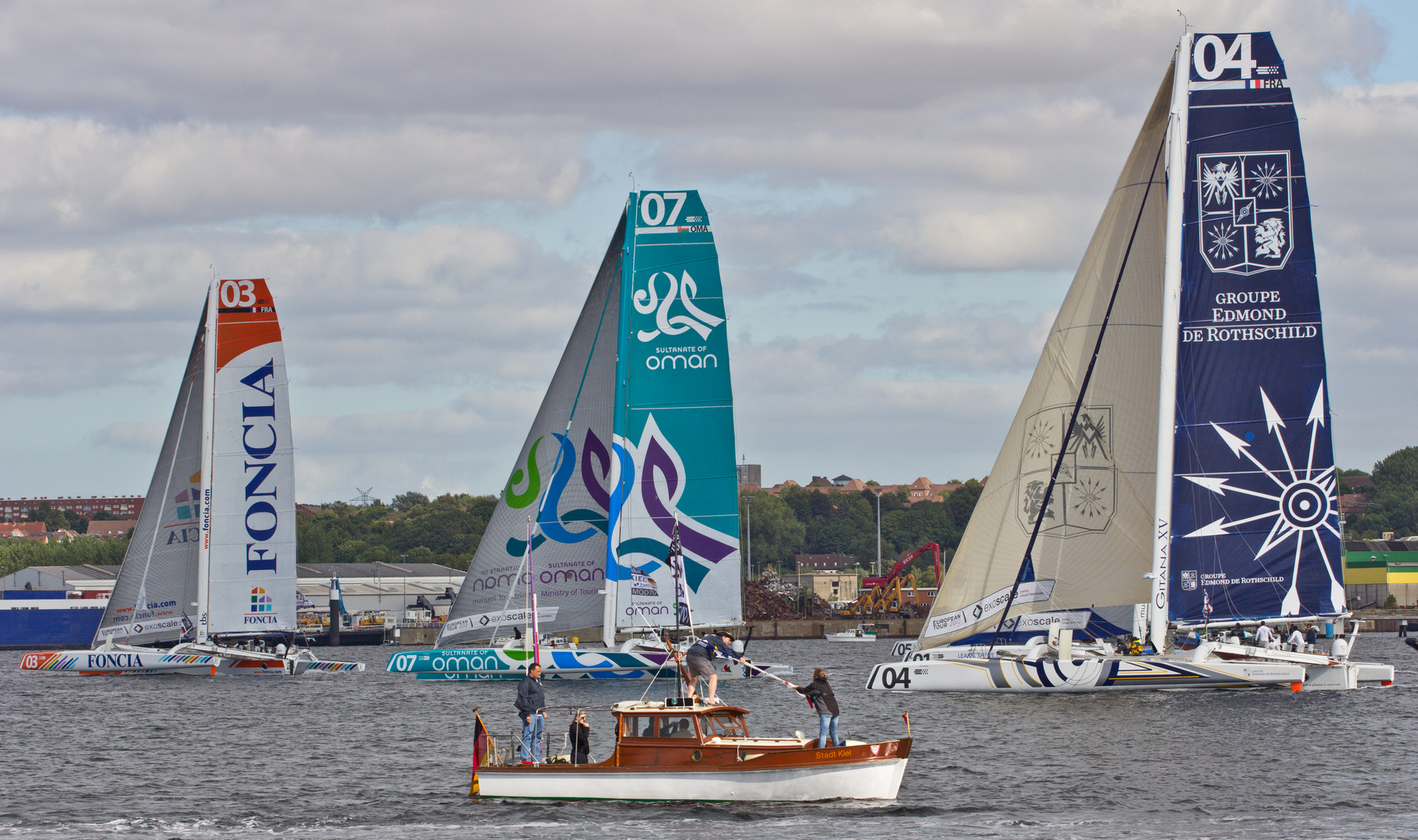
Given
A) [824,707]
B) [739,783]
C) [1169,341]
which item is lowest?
[739,783]

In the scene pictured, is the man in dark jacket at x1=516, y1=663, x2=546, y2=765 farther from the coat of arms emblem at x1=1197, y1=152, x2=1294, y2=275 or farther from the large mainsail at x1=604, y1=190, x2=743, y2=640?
the coat of arms emblem at x1=1197, y1=152, x2=1294, y2=275

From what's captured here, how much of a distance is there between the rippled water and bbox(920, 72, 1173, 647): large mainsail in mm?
2913

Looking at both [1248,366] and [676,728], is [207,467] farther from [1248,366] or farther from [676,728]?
[676,728]

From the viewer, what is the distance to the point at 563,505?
5128 centimetres

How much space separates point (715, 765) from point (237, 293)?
39.4 meters

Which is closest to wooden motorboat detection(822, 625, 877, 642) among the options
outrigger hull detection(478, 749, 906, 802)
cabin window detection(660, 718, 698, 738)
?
outrigger hull detection(478, 749, 906, 802)

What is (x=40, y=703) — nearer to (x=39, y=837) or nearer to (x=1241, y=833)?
(x=39, y=837)

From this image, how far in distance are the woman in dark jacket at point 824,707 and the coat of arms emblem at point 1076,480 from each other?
19674mm

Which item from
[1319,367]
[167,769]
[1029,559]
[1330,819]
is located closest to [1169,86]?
[1319,367]

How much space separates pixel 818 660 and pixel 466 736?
48459mm

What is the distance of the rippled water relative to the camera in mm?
24875

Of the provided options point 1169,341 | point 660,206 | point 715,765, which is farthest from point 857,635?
point 715,765

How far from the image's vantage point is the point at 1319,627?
9356 cm

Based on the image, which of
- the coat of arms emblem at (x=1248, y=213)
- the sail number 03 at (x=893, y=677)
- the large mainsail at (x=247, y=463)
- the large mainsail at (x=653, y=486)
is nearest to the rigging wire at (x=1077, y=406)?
the coat of arms emblem at (x=1248, y=213)
